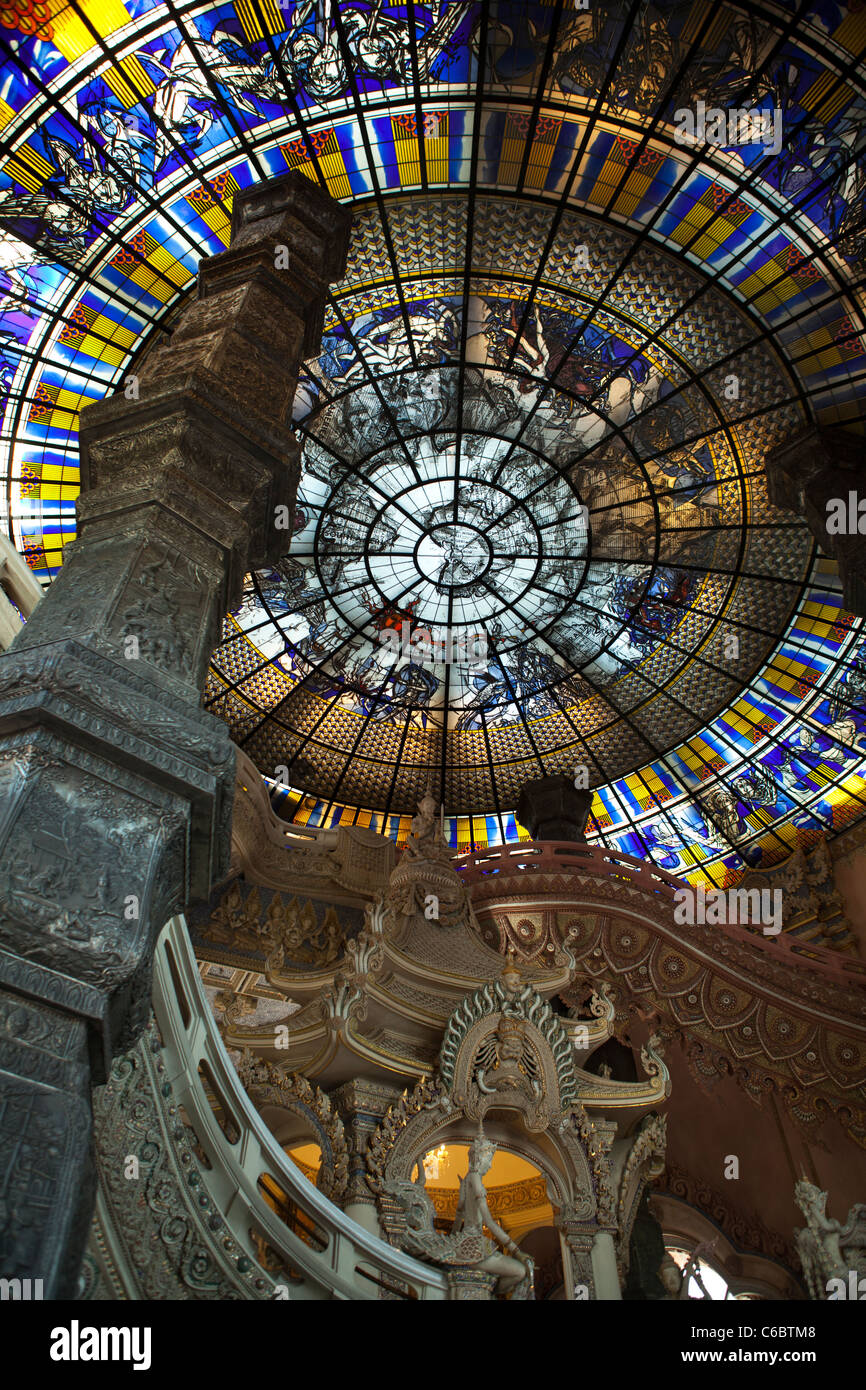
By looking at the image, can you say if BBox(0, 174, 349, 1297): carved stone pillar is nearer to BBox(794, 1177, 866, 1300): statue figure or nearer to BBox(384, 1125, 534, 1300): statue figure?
BBox(384, 1125, 534, 1300): statue figure

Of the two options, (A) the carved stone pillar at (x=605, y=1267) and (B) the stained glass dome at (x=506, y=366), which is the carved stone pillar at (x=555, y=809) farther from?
(A) the carved stone pillar at (x=605, y=1267)

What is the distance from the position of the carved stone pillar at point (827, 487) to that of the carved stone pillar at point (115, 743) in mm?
9723

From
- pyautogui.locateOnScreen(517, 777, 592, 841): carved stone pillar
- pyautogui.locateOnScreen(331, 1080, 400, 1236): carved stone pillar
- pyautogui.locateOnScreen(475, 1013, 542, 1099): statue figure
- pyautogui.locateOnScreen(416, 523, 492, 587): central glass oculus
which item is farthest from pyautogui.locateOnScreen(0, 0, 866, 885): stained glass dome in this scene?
pyautogui.locateOnScreen(331, 1080, 400, 1236): carved stone pillar

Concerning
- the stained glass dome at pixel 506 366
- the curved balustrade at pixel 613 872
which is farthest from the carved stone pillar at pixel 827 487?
the curved balustrade at pixel 613 872

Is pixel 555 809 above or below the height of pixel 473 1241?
above

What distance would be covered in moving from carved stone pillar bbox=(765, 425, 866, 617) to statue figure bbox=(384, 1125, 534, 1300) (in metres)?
10.1

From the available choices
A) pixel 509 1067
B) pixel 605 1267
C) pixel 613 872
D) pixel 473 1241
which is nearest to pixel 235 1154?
pixel 473 1241

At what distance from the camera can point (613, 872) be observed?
53.6 ft

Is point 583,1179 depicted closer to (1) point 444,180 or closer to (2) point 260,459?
(2) point 260,459

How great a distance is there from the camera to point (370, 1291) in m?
6.91

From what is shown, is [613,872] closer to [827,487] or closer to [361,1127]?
[361,1127]

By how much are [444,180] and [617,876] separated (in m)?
12.8

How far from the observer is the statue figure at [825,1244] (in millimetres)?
10125

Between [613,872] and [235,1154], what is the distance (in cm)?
1156
